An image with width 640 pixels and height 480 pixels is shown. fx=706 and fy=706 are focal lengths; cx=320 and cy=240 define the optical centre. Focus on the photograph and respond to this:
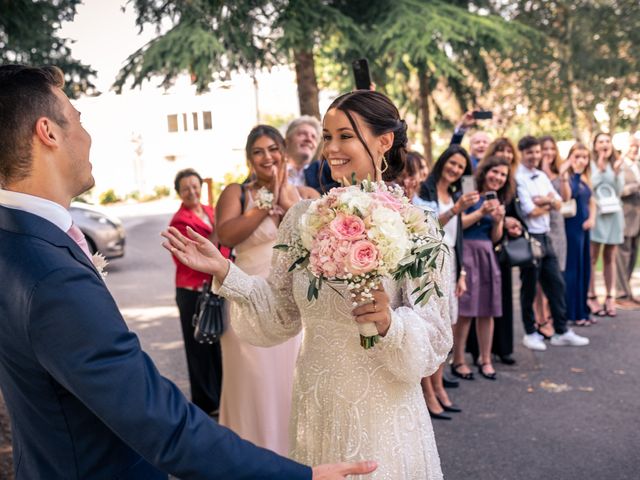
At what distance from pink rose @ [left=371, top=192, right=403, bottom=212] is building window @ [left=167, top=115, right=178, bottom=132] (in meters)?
4.56

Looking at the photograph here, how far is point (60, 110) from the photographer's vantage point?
71.8 inches

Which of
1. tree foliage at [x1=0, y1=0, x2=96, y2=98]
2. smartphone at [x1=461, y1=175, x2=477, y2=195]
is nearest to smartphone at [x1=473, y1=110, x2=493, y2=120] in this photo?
smartphone at [x1=461, y1=175, x2=477, y2=195]

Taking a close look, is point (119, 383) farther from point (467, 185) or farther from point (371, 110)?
Result: point (467, 185)

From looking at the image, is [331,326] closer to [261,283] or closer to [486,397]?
[261,283]

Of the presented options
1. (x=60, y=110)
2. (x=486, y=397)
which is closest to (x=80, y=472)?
(x=60, y=110)

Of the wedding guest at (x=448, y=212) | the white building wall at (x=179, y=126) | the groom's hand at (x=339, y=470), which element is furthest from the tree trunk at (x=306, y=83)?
the groom's hand at (x=339, y=470)

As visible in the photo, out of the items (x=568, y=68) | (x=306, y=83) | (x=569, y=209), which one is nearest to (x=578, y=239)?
(x=569, y=209)

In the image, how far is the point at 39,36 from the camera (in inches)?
305

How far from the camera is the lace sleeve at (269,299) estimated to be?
113 inches

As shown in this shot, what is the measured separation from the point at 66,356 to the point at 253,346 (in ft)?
10.8

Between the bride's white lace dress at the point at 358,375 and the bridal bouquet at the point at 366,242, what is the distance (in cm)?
17

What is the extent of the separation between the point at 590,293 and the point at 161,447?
9.46 metres

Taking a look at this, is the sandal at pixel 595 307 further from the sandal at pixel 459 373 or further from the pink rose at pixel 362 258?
the pink rose at pixel 362 258

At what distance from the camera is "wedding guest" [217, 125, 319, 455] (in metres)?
4.76
